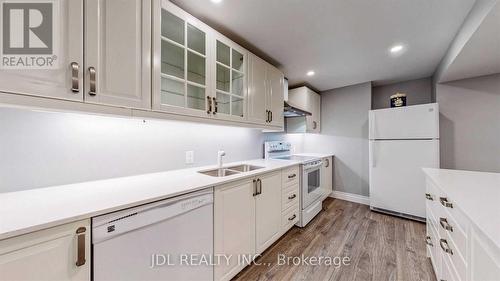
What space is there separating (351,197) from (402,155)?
4.14 feet

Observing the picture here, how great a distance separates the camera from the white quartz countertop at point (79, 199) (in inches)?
26.8

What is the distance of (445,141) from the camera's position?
2.63m

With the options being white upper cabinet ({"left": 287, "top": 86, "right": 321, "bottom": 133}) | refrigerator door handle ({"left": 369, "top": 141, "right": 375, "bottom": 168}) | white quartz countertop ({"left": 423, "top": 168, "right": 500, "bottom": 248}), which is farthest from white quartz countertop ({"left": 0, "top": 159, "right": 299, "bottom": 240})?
refrigerator door handle ({"left": 369, "top": 141, "right": 375, "bottom": 168})

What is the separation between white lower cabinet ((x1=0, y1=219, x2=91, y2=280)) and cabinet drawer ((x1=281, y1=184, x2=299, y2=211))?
5.64 feet

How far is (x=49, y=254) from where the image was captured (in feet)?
2.25

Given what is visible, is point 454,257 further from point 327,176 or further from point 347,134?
point 347,134

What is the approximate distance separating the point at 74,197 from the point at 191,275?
0.83 meters

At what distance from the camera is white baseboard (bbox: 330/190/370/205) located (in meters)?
3.33

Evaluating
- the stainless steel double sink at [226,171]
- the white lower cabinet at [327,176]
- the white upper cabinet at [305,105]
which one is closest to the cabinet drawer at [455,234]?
the stainless steel double sink at [226,171]

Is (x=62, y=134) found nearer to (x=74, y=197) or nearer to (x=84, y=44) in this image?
(x=74, y=197)

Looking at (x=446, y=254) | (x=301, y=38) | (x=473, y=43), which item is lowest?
(x=446, y=254)

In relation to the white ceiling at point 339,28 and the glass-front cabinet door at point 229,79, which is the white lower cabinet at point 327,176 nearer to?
the white ceiling at point 339,28

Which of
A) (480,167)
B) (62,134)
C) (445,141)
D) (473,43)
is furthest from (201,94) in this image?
(480,167)

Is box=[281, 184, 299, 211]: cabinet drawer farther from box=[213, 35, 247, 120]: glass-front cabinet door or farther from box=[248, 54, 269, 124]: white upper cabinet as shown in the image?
box=[213, 35, 247, 120]: glass-front cabinet door
